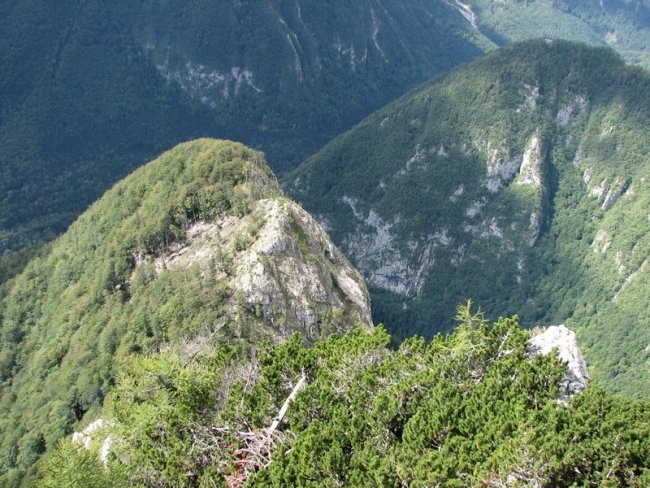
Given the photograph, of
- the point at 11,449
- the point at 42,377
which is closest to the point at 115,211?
the point at 42,377

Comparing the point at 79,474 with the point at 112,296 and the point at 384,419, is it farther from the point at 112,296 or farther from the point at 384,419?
the point at 112,296

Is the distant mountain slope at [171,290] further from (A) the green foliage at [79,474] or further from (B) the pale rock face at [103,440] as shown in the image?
(A) the green foliage at [79,474]

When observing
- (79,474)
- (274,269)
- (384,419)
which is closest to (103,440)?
(79,474)

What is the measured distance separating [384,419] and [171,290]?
1823 inches

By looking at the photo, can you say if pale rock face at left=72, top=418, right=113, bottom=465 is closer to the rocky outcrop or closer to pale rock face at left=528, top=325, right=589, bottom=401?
the rocky outcrop

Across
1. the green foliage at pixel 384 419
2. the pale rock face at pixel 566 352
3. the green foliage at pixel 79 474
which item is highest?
the pale rock face at pixel 566 352

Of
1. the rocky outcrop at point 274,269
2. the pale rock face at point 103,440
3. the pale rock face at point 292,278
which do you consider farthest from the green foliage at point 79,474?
the pale rock face at point 292,278

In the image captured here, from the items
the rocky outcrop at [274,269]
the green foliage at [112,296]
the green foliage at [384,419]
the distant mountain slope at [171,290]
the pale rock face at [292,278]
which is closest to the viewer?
the green foliage at [384,419]

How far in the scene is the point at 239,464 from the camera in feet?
122

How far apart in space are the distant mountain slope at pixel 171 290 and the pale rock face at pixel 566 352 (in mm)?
34542

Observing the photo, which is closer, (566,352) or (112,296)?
(566,352)

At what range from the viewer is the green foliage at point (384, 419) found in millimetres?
31500

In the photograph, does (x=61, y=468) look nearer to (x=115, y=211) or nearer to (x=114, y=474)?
(x=114, y=474)

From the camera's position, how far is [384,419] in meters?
37.9
